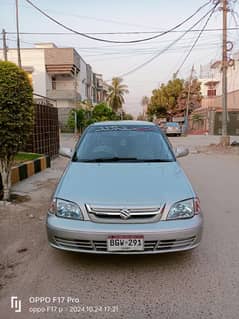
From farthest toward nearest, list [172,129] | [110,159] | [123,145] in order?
[172,129], [123,145], [110,159]

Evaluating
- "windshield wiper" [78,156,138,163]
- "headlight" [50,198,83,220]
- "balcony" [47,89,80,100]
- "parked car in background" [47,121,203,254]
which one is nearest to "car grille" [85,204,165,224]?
"parked car in background" [47,121,203,254]

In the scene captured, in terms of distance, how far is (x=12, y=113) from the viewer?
531cm

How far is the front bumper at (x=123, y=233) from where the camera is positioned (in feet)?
9.79

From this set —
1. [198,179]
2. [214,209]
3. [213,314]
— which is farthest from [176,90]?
[213,314]

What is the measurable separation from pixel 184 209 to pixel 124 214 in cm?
65

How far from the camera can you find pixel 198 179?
27.0 ft

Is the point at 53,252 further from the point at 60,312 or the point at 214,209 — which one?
the point at 214,209

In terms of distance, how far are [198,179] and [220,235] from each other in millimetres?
4118

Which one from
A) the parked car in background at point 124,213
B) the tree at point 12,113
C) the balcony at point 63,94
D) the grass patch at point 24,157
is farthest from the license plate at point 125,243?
the balcony at point 63,94

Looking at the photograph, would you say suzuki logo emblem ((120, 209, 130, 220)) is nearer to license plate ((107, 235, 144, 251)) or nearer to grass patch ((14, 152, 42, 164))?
license plate ((107, 235, 144, 251))

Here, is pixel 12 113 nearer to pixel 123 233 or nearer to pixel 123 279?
pixel 123 233

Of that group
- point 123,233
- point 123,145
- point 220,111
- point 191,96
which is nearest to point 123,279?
point 123,233

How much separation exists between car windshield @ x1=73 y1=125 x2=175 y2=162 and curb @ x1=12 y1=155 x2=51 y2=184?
3.18 metres

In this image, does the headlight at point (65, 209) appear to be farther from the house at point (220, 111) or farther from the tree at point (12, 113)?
the house at point (220, 111)
